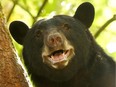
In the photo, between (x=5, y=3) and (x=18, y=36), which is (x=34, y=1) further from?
(x=18, y=36)

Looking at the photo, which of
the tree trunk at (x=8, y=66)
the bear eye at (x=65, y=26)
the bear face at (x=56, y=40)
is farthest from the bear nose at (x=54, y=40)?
the bear eye at (x=65, y=26)

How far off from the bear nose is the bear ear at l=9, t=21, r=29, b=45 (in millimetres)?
1066

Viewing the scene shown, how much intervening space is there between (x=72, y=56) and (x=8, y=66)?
896mm

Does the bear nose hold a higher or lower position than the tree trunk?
higher

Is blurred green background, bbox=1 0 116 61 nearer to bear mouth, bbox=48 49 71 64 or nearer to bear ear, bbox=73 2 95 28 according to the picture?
bear ear, bbox=73 2 95 28

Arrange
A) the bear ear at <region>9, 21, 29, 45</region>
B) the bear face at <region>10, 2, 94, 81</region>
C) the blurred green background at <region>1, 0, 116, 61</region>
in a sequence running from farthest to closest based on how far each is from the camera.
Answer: the blurred green background at <region>1, 0, 116, 61</region>, the bear ear at <region>9, 21, 29, 45</region>, the bear face at <region>10, 2, 94, 81</region>

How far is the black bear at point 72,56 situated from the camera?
4012 mm

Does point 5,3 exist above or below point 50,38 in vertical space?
below

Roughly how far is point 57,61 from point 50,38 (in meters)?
0.28

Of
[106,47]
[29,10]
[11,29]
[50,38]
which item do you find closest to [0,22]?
[50,38]

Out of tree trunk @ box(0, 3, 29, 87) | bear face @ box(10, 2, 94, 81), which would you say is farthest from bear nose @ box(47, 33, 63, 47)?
tree trunk @ box(0, 3, 29, 87)

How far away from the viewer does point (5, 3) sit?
5.85 m

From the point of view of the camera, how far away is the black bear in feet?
13.2

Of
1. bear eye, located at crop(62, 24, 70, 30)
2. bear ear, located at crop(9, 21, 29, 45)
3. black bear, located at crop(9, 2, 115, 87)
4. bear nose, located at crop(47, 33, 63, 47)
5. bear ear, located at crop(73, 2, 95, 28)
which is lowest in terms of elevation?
bear ear, located at crop(9, 21, 29, 45)
